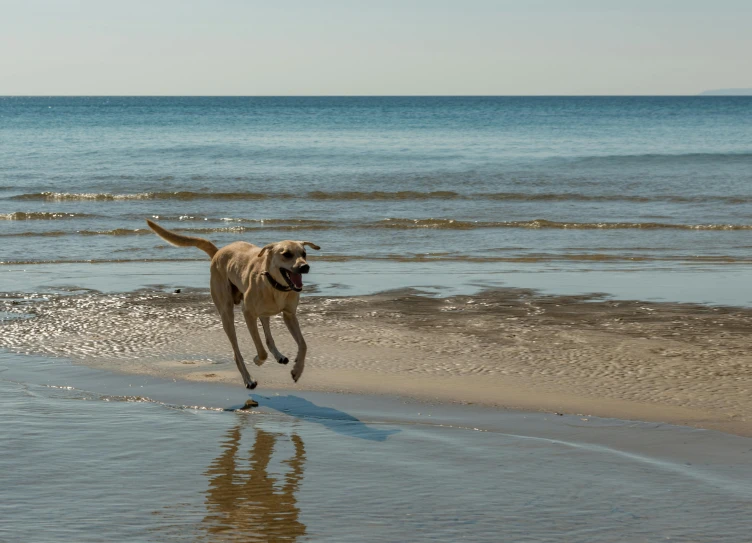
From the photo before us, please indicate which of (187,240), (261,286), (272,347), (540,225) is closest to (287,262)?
(261,286)

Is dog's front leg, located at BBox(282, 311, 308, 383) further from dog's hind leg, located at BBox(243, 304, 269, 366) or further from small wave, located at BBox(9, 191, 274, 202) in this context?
small wave, located at BBox(9, 191, 274, 202)

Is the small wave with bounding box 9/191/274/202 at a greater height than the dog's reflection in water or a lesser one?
greater

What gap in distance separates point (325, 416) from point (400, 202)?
17467 millimetres

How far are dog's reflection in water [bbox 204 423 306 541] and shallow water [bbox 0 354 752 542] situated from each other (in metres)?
0.01

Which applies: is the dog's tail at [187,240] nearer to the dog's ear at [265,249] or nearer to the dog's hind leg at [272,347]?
the dog's hind leg at [272,347]

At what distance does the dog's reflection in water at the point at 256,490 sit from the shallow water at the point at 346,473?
12 millimetres

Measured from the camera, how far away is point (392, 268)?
46.1 ft

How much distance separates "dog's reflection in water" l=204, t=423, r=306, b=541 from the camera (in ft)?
14.9

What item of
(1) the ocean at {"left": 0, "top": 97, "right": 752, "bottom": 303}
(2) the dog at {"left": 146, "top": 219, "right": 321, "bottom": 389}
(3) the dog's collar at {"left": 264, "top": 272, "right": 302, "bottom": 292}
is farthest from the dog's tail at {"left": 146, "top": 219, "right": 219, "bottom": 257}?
(1) the ocean at {"left": 0, "top": 97, "right": 752, "bottom": 303}

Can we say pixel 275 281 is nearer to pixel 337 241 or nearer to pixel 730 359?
pixel 730 359

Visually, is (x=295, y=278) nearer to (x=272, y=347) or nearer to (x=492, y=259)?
(x=272, y=347)

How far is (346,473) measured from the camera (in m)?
5.37

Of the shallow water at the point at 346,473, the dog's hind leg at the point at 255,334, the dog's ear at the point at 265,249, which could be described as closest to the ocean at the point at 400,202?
the dog's hind leg at the point at 255,334

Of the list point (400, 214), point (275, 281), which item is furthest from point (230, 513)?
point (400, 214)
